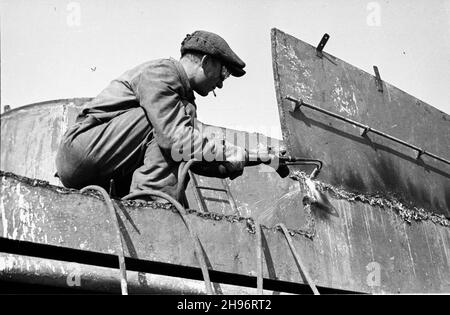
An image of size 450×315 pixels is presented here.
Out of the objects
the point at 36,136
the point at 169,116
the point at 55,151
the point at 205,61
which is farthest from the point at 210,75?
the point at 36,136

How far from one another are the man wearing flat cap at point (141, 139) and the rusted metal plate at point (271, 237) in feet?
1.13

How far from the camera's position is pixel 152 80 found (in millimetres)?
4551

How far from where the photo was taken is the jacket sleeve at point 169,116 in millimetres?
4406

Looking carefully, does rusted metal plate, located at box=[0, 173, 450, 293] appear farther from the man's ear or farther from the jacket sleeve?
the man's ear

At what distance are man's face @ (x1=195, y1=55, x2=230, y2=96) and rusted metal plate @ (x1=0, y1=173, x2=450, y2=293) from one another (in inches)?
36.4

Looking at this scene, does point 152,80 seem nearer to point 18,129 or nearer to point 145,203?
point 145,203

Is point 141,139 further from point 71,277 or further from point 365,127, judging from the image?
point 365,127

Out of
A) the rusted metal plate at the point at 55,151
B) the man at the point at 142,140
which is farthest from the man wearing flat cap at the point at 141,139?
the rusted metal plate at the point at 55,151

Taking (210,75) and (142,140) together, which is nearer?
(142,140)

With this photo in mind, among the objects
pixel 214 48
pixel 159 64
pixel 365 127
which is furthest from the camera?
pixel 365 127

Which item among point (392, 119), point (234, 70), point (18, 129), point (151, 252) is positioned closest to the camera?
point (151, 252)

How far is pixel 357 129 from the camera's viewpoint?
5957mm
